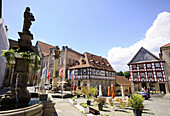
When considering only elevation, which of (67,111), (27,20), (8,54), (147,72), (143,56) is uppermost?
(143,56)

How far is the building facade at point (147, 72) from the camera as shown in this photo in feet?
76.8

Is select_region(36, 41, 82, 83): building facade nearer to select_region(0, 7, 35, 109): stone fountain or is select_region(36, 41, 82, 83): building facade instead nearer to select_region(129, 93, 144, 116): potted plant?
select_region(0, 7, 35, 109): stone fountain

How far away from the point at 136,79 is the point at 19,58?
2816 cm

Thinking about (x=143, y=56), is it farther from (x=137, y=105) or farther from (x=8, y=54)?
(x=8, y=54)

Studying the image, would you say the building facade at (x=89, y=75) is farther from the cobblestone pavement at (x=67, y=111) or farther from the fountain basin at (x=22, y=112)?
the fountain basin at (x=22, y=112)

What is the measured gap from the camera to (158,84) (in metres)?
23.4

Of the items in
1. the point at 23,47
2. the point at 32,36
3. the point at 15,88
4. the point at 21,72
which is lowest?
the point at 15,88

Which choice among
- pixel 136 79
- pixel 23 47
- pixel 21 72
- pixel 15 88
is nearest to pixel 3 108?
pixel 15 88

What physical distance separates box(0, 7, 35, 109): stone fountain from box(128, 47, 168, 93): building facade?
27378 mm

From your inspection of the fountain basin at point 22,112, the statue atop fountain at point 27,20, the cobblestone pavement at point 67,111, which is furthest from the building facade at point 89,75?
the fountain basin at point 22,112

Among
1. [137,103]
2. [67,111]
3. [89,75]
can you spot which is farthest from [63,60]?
[137,103]

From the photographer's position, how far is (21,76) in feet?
18.4

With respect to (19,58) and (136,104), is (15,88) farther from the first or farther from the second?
(136,104)

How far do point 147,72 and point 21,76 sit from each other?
1119 inches
